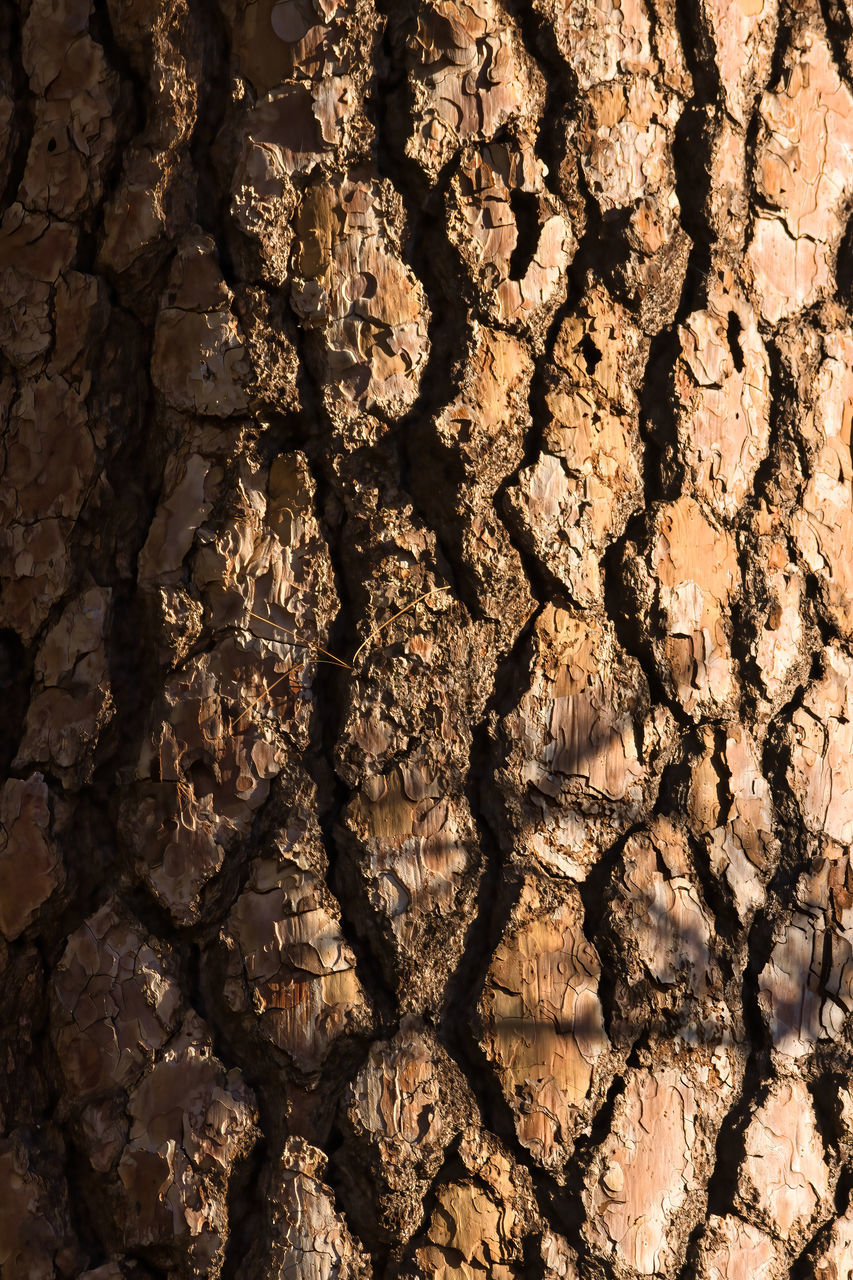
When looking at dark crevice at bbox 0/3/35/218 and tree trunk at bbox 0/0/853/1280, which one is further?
dark crevice at bbox 0/3/35/218

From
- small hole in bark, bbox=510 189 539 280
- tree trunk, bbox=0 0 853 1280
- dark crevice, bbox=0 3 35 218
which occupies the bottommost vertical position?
tree trunk, bbox=0 0 853 1280

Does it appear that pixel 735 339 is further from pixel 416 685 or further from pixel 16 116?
pixel 16 116

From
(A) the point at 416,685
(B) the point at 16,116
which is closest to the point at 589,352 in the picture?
(A) the point at 416,685

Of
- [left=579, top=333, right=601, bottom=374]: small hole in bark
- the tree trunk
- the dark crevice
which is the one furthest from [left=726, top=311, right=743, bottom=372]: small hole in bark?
the dark crevice

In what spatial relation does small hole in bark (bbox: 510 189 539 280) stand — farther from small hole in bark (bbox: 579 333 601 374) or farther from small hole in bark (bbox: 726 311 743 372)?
small hole in bark (bbox: 726 311 743 372)

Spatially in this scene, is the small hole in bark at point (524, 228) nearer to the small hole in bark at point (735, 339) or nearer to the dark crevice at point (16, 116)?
the small hole in bark at point (735, 339)

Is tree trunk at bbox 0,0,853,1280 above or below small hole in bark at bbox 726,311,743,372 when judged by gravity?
below

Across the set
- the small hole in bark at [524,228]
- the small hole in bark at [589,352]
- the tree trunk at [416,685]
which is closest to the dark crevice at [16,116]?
the tree trunk at [416,685]
